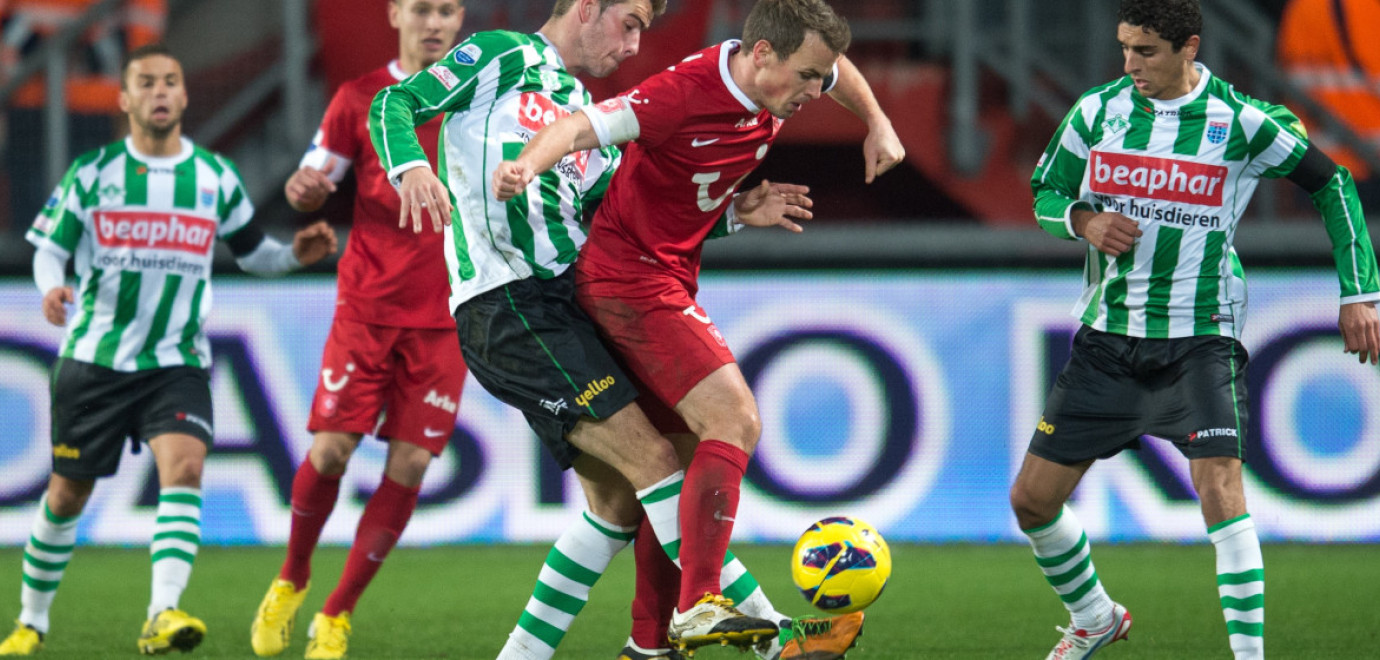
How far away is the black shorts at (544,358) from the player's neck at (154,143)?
6.68 ft

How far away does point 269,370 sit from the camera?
792 cm

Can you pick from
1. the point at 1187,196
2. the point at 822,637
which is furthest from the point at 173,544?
the point at 1187,196

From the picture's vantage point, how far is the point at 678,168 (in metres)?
4.07

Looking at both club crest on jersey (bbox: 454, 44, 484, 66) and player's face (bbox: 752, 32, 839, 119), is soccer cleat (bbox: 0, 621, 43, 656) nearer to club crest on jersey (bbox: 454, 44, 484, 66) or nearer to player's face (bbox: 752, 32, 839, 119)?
club crest on jersey (bbox: 454, 44, 484, 66)

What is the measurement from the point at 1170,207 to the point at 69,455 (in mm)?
3754

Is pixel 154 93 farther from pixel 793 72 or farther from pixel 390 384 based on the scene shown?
pixel 793 72

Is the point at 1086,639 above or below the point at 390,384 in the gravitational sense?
below

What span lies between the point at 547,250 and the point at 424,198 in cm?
52

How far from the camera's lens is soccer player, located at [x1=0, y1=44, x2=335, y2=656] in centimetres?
540

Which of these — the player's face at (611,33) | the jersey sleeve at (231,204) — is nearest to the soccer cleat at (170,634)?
the jersey sleeve at (231,204)

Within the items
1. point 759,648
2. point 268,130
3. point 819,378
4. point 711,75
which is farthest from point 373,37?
point 759,648

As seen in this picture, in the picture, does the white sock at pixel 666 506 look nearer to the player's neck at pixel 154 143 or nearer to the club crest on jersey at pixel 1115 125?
the club crest on jersey at pixel 1115 125

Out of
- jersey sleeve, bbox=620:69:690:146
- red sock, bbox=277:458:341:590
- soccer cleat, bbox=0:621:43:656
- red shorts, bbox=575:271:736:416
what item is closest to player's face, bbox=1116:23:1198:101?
jersey sleeve, bbox=620:69:690:146

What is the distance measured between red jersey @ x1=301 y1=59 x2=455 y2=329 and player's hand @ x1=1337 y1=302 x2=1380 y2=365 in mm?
3018
